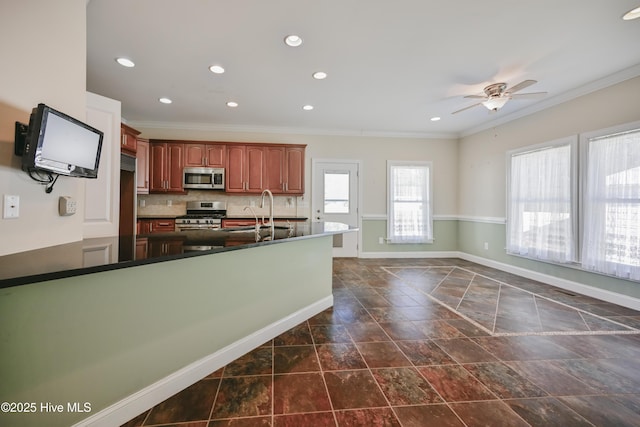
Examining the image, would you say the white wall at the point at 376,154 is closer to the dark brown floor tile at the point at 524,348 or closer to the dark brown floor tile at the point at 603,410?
the dark brown floor tile at the point at 524,348

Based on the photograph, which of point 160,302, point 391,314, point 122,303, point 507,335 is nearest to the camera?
point 122,303

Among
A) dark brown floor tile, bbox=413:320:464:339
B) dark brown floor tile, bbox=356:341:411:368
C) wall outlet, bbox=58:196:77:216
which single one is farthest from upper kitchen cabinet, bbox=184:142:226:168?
dark brown floor tile, bbox=413:320:464:339

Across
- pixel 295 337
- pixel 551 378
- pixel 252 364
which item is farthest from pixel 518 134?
pixel 252 364

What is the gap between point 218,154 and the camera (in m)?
4.81

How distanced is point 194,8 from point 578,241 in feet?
16.6

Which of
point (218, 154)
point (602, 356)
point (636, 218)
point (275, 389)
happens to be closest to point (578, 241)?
point (636, 218)

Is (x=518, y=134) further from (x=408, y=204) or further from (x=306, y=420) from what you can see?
A: (x=306, y=420)

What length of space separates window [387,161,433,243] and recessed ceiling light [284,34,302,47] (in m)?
3.51

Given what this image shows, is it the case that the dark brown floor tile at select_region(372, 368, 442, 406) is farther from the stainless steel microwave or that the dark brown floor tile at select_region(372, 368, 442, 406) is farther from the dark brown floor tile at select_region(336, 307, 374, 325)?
the stainless steel microwave

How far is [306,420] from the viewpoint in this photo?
1.31m

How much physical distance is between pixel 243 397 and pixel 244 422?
0.59ft

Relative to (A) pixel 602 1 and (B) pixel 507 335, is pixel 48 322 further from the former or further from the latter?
(A) pixel 602 1

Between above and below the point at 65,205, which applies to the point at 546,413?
below

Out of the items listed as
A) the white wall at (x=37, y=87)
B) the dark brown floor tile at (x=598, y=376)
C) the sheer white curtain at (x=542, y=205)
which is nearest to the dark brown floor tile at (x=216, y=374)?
the white wall at (x=37, y=87)
